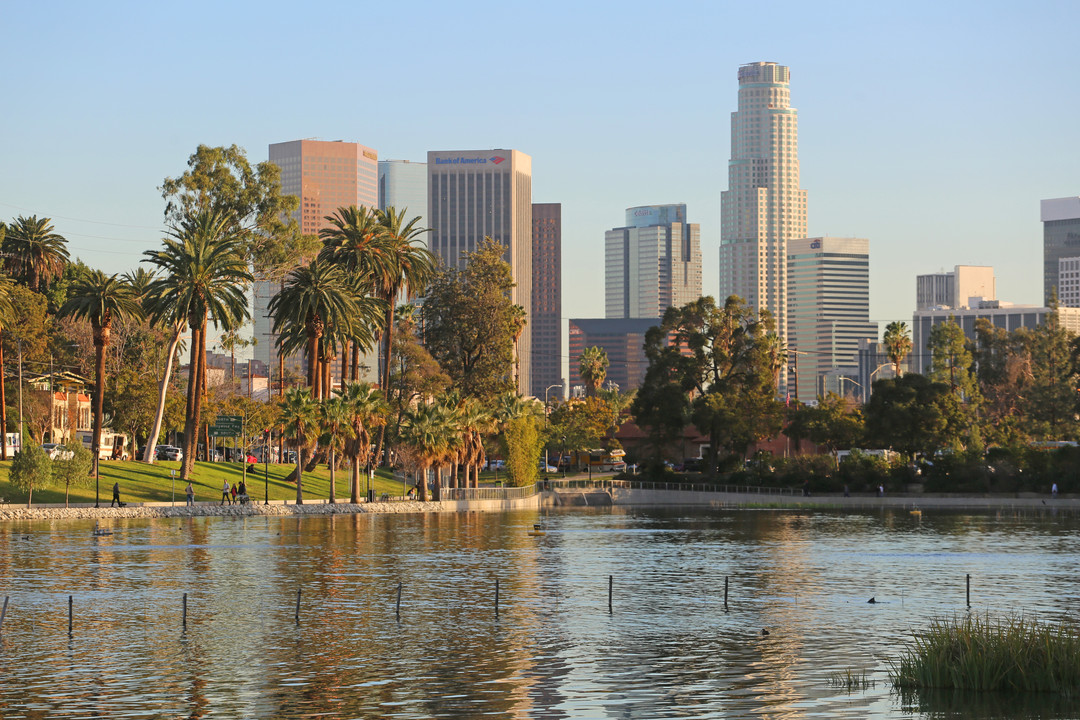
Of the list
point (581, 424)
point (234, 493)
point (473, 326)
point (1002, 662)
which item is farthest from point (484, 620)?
point (581, 424)

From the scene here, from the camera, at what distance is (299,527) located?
80.8 metres

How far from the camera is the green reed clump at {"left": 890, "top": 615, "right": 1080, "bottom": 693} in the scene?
25.8 meters

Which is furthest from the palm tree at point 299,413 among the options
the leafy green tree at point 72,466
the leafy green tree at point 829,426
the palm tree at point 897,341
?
the palm tree at point 897,341

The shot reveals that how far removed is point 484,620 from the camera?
4003cm

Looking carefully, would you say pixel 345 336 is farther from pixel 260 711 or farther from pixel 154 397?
pixel 260 711

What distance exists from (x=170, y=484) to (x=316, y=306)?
64.1 feet

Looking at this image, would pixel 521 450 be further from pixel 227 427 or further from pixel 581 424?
pixel 581 424

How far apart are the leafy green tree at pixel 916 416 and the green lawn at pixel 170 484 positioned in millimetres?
51208

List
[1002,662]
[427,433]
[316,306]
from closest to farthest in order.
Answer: [1002,662] < [427,433] < [316,306]

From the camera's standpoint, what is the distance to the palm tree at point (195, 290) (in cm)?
10600

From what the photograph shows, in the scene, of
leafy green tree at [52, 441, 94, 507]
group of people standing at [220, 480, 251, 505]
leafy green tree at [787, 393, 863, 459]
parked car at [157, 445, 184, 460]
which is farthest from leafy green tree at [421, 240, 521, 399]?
leafy green tree at [52, 441, 94, 507]

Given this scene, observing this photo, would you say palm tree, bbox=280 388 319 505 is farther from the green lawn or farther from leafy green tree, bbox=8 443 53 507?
leafy green tree, bbox=8 443 53 507

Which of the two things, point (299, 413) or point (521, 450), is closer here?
point (299, 413)

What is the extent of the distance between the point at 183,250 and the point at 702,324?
213 ft
